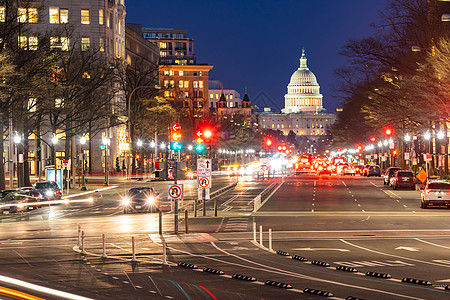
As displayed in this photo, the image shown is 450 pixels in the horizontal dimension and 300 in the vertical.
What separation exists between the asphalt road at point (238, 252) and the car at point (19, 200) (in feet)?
3.13

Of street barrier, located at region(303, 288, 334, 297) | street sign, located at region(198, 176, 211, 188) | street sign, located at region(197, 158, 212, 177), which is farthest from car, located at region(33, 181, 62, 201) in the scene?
street barrier, located at region(303, 288, 334, 297)

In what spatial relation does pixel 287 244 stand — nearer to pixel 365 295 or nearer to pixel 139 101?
pixel 365 295

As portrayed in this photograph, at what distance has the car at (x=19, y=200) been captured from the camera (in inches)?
1948

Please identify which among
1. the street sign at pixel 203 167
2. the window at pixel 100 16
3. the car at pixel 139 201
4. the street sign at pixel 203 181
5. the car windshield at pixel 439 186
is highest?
the window at pixel 100 16

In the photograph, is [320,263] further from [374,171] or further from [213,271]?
[374,171]

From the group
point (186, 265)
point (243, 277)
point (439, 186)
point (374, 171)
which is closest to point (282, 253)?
point (186, 265)

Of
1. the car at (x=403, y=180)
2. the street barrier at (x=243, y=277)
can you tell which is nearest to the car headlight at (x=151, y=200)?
the street barrier at (x=243, y=277)

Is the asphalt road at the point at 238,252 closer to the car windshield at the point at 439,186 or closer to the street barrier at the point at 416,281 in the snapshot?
the street barrier at the point at 416,281

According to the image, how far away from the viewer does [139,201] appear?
1928 inches

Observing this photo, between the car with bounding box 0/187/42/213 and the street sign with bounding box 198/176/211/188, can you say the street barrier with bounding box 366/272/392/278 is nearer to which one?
the street sign with bounding box 198/176/211/188

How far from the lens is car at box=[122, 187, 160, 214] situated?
4884 centimetres

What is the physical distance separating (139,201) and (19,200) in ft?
27.3

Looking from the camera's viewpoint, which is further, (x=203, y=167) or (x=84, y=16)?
(x=84, y=16)

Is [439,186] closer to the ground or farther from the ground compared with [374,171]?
closer to the ground
